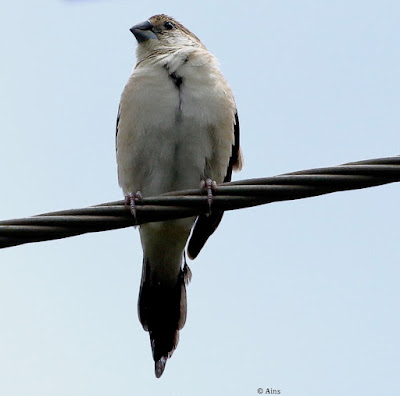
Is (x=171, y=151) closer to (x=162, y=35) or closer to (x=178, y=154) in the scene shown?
(x=178, y=154)

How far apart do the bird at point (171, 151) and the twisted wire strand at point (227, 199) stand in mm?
2017

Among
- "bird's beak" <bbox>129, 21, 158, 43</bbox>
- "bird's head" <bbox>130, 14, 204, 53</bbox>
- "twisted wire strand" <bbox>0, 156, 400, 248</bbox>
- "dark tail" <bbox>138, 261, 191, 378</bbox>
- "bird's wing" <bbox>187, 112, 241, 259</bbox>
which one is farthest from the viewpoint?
"bird's beak" <bbox>129, 21, 158, 43</bbox>

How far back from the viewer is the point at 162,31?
783 centimetres

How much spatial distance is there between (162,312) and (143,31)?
2.47 metres

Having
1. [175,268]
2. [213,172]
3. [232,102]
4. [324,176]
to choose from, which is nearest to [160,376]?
[175,268]

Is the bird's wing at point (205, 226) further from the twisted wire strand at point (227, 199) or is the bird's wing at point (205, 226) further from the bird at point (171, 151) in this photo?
the twisted wire strand at point (227, 199)

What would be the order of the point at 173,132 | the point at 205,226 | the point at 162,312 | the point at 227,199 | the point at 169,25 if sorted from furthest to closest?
the point at 169,25 → the point at 162,312 → the point at 205,226 → the point at 173,132 → the point at 227,199

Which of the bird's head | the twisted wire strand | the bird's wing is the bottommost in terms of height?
the twisted wire strand

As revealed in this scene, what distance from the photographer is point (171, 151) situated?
640cm

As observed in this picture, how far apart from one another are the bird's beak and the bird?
0.32m

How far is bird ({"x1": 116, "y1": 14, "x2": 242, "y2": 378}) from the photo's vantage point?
6.41 m

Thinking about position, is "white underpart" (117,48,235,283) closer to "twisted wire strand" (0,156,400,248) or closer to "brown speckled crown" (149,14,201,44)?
"brown speckled crown" (149,14,201,44)

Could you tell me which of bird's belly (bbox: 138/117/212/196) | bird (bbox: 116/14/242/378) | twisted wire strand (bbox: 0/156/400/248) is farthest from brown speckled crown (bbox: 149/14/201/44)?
twisted wire strand (bbox: 0/156/400/248)

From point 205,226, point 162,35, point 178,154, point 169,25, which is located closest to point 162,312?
point 205,226
